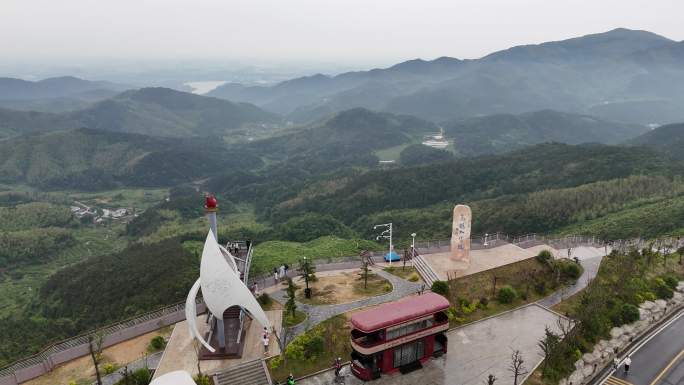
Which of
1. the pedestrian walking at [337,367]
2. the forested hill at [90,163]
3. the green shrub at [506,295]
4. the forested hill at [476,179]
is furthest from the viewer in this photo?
the forested hill at [90,163]

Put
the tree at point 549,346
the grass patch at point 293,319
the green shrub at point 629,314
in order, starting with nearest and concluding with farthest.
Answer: the tree at point 549,346
the green shrub at point 629,314
the grass patch at point 293,319

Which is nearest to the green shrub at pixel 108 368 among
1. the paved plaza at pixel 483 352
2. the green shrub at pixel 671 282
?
the paved plaza at pixel 483 352

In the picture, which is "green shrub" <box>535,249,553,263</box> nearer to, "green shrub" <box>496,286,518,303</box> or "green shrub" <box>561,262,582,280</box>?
"green shrub" <box>561,262,582,280</box>

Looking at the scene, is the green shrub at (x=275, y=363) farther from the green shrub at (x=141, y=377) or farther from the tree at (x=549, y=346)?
the tree at (x=549, y=346)

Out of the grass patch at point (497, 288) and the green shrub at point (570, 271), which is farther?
the green shrub at point (570, 271)

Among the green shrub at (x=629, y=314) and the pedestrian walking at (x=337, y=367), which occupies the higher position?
the green shrub at (x=629, y=314)

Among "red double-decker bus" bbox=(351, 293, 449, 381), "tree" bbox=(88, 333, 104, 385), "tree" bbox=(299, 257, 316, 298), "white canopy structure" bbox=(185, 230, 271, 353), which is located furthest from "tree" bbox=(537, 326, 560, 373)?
"tree" bbox=(88, 333, 104, 385)

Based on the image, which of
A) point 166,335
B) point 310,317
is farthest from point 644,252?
point 166,335

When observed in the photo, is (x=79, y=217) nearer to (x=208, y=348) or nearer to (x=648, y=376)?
(x=208, y=348)
